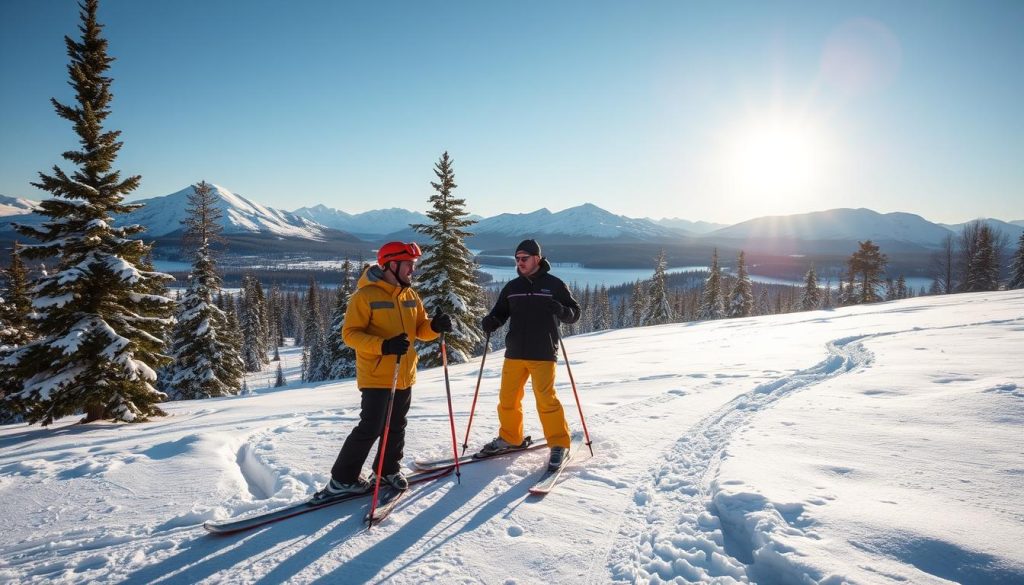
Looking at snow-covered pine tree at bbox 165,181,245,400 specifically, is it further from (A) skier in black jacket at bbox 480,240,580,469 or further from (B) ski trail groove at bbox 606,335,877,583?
(B) ski trail groove at bbox 606,335,877,583

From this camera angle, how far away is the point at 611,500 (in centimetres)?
404

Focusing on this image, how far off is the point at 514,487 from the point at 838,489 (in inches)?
114

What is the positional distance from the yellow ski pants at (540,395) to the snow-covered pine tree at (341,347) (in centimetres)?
2487

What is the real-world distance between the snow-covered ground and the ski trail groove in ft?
0.05

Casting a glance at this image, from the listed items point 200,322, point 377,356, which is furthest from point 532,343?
point 200,322

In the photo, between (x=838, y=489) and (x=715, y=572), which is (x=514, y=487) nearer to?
(x=715, y=572)

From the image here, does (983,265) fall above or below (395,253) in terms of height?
below

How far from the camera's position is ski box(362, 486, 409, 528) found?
3.67 metres

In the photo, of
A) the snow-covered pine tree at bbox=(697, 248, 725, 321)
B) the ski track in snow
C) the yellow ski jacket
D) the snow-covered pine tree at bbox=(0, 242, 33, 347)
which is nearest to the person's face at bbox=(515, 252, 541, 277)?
the yellow ski jacket

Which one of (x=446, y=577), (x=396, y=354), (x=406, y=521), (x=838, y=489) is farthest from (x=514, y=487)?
(x=838, y=489)

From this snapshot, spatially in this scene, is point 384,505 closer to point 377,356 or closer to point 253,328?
point 377,356

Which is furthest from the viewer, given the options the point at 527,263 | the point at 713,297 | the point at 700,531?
the point at 713,297

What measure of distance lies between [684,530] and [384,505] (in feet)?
8.57

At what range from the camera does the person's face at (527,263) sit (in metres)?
4.93
